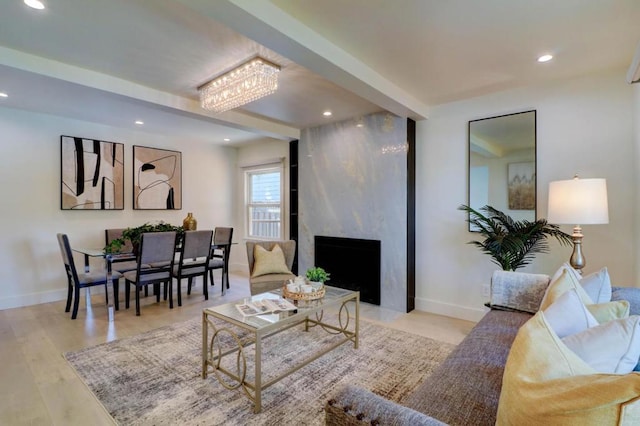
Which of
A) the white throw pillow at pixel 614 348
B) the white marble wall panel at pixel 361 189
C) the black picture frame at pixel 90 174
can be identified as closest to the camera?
the white throw pillow at pixel 614 348

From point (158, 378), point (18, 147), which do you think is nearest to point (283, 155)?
point (18, 147)

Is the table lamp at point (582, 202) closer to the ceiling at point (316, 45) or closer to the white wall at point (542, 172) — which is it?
the white wall at point (542, 172)

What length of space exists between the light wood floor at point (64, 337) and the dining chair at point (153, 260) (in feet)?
1.23

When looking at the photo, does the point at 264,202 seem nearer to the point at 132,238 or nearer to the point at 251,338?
the point at 132,238

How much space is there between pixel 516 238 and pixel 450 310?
48.7 inches

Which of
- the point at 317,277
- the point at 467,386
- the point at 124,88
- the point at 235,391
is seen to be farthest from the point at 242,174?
the point at 467,386

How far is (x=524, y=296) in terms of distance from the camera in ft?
7.72

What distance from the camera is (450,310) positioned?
366cm

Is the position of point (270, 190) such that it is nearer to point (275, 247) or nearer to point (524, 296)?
point (275, 247)

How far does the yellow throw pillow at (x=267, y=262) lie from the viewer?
3695 millimetres

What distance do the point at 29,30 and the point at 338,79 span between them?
2204 millimetres

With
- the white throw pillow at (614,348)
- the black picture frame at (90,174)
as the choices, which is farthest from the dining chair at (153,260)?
the white throw pillow at (614,348)

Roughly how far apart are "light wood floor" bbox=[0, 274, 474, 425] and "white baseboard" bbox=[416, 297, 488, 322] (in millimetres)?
98

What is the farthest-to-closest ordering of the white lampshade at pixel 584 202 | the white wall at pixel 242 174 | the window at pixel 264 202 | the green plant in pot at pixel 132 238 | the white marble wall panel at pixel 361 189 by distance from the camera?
the window at pixel 264 202, the white wall at pixel 242 174, the white marble wall panel at pixel 361 189, the green plant in pot at pixel 132 238, the white lampshade at pixel 584 202
